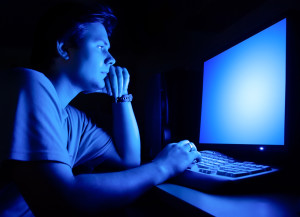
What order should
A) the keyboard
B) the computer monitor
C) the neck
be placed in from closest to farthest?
1. the keyboard
2. the computer monitor
3. the neck

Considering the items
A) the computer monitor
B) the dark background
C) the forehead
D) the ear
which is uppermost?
the dark background

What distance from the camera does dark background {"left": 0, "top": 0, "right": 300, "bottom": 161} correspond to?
1.16 metres

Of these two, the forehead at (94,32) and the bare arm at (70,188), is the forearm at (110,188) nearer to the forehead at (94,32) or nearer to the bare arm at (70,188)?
the bare arm at (70,188)

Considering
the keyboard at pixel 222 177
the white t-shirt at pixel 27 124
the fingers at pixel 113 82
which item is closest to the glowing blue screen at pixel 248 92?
the keyboard at pixel 222 177

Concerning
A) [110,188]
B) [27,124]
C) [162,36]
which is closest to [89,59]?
[27,124]

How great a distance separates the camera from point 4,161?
24.1 inches

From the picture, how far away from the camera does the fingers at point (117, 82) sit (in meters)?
1.26

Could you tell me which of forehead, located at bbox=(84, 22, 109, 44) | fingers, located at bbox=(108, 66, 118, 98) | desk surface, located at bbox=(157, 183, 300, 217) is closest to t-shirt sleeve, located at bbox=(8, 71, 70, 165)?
desk surface, located at bbox=(157, 183, 300, 217)

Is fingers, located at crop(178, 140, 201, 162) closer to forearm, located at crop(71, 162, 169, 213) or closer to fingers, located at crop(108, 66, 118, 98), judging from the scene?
forearm, located at crop(71, 162, 169, 213)

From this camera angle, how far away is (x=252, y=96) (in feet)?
2.84

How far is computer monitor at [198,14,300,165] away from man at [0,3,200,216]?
0.19 m

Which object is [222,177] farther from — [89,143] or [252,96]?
[89,143]

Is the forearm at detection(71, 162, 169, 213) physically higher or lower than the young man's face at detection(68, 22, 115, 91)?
lower

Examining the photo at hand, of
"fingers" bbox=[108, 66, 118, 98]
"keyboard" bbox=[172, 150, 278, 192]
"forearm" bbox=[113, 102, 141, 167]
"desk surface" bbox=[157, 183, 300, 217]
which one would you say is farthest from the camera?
"fingers" bbox=[108, 66, 118, 98]
